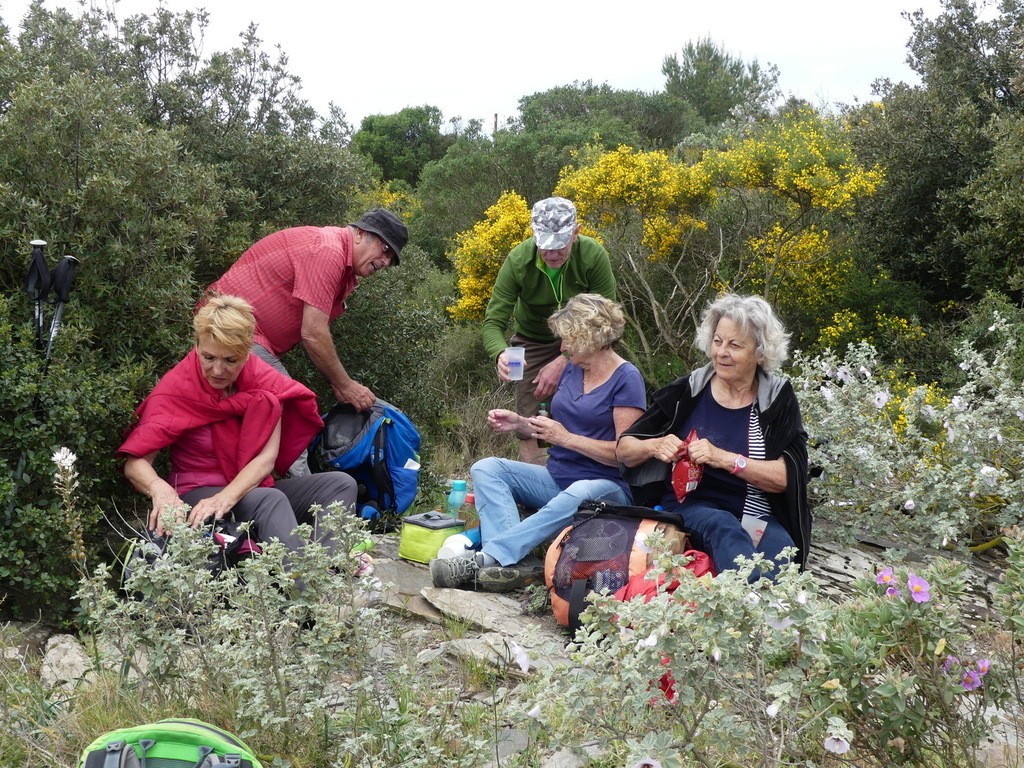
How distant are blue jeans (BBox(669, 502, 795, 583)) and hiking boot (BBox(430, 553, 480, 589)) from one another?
37.4 inches

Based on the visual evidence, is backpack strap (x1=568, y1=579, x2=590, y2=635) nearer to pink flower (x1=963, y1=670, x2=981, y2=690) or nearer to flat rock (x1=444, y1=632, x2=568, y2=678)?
flat rock (x1=444, y1=632, x2=568, y2=678)

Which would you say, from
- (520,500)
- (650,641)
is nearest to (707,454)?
(520,500)

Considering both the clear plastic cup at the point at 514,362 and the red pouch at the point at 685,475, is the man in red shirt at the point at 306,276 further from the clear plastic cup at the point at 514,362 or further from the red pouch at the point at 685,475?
the red pouch at the point at 685,475

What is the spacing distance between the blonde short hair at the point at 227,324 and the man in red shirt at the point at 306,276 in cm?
71

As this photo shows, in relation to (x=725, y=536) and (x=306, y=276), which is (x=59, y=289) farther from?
(x=725, y=536)

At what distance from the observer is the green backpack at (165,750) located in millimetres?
2137

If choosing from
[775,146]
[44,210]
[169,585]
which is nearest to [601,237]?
[775,146]

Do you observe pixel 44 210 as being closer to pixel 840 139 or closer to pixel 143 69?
pixel 143 69

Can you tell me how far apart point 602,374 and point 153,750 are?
265 centimetres

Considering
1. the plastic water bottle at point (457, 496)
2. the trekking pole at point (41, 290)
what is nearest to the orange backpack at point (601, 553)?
the plastic water bottle at point (457, 496)

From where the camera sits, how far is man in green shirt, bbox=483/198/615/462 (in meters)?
5.05

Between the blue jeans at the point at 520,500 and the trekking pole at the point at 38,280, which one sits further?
the blue jeans at the point at 520,500

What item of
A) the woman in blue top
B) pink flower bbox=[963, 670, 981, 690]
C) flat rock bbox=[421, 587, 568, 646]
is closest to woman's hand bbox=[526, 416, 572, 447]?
the woman in blue top

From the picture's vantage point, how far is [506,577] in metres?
4.07
